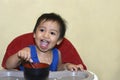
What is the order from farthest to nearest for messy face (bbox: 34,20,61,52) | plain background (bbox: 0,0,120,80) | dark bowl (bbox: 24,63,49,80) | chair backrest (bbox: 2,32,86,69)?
plain background (bbox: 0,0,120,80) < chair backrest (bbox: 2,32,86,69) < messy face (bbox: 34,20,61,52) < dark bowl (bbox: 24,63,49,80)

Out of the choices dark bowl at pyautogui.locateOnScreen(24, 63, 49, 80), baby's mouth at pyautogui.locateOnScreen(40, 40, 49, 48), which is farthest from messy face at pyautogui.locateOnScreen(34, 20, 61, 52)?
dark bowl at pyautogui.locateOnScreen(24, 63, 49, 80)

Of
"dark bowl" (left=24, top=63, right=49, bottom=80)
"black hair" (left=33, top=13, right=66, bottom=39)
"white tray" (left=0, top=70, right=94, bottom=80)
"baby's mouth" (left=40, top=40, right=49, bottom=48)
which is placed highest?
"black hair" (left=33, top=13, right=66, bottom=39)

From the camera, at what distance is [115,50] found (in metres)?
2.03

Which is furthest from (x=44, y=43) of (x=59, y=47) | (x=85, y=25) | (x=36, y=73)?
(x=85, y=25)

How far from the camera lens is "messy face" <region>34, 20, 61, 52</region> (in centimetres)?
141

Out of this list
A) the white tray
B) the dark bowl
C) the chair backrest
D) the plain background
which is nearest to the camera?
the dark bowl

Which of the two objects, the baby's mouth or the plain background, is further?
the plain background

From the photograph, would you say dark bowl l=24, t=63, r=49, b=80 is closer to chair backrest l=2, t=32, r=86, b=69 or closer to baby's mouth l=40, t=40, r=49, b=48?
baby's mouth l=40, t=40, r=49, b=48

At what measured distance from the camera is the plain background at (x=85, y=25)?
5.94 feet

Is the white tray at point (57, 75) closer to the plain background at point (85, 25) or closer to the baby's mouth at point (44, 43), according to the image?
the baby's mouth at point (44, 43)

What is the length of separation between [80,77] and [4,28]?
759mm

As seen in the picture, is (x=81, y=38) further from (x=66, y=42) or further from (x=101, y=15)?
(x=66, y=42)

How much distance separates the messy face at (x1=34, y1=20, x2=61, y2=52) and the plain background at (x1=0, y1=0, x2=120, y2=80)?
40 cm

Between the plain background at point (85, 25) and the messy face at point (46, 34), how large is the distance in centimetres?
40
